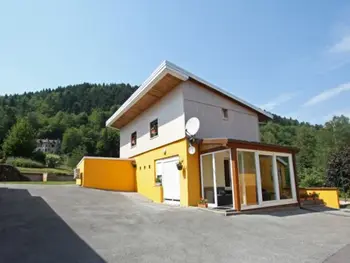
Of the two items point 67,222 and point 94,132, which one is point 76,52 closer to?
point 67,222

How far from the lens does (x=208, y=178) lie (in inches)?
490

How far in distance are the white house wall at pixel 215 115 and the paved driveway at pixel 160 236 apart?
196 inches

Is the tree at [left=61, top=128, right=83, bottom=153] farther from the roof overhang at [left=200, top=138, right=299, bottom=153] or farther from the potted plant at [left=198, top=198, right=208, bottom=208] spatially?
the roof overhang at [left=200, top=138, right=299, bottom=153]

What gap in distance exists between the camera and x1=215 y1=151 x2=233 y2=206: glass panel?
11.9 meters

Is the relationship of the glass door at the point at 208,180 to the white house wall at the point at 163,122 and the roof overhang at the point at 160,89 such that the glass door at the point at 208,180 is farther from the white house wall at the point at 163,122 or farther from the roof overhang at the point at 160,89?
the roof overhang at the point at 160,89

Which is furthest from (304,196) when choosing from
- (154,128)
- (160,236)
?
(160,236)

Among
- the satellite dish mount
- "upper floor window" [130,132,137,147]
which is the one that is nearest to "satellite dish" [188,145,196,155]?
the satellite dish mount

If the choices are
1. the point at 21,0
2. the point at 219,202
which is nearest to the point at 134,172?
the point at 219,202

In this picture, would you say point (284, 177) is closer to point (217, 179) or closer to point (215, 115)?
point (217, 179)

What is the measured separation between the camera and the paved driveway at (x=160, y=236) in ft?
17.9

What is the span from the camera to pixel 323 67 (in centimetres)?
1483

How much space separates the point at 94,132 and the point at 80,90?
16.7m

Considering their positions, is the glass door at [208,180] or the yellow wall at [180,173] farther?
the yellow wall at [180,173]

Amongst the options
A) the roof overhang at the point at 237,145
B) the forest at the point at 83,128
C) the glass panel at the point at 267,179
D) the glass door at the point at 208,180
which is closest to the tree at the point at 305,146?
the forest at the point at 83,128
